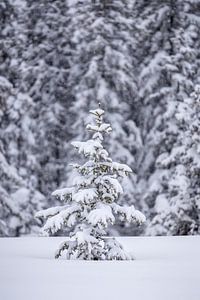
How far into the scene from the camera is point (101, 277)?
27.7 ft

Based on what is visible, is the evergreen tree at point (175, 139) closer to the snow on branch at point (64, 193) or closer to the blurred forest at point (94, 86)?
the blurred forest at point (94, 86)

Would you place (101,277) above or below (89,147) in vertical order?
above

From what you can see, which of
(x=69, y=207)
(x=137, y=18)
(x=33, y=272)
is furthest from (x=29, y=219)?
(x=33, y=272)

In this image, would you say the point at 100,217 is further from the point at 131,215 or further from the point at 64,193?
the point at 64,193

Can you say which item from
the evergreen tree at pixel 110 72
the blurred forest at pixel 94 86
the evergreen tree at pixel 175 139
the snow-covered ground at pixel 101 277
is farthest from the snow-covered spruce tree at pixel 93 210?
the evergreen tree at pixel 110 72

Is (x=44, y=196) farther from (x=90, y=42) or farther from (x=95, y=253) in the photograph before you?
(x=95, y=253)

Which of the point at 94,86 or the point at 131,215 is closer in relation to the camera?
the point at 131,215

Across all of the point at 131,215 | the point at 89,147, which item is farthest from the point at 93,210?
the point at 89,147

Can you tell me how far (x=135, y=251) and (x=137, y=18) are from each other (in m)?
22.5

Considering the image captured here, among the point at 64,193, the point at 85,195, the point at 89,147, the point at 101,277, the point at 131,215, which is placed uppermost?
the point at 101,277

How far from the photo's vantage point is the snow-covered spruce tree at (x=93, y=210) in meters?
11.0

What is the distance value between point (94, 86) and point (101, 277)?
73.4ft

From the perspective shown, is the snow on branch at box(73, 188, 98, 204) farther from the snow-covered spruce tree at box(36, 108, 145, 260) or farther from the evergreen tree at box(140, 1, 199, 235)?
the evergreen tree at box(140, 1, 199, 235)

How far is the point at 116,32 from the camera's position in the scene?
31922 millimetres
